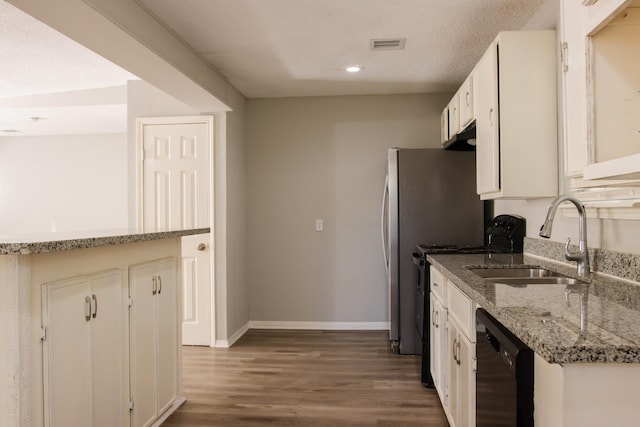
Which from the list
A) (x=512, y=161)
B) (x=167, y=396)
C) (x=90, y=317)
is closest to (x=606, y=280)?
(x=512, y=161)

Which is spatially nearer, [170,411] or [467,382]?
[467,382]

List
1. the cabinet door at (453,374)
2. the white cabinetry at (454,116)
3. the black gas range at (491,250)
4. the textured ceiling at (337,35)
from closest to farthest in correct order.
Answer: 1. the cabinet door at (453,374)
2. the textured ceiling at (337,35)
3. the black gas range at (491,250)
4. the white cabinetry at (454,116)

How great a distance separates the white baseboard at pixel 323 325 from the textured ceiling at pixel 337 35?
2.36m

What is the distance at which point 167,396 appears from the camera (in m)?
2.52

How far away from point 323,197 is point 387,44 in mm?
1782

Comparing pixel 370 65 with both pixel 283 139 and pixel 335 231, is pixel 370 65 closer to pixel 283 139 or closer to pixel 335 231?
pixel 283 139

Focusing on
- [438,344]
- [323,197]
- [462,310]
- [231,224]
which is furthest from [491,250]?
[231,224]

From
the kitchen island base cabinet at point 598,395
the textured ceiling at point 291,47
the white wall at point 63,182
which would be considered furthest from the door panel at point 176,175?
the kitchen island base cabinet at point 598,395

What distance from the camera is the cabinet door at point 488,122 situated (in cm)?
241

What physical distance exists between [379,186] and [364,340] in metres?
1.51

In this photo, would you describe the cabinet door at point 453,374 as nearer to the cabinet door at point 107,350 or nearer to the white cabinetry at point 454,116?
the cabinet door at point 107,350

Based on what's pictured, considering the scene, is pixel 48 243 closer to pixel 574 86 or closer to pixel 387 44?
pixel 574 86

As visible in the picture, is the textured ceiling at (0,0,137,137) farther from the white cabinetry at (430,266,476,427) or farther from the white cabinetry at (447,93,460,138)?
the white cabinetry at (430,266,476,427)

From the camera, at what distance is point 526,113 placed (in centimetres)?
A: 238
